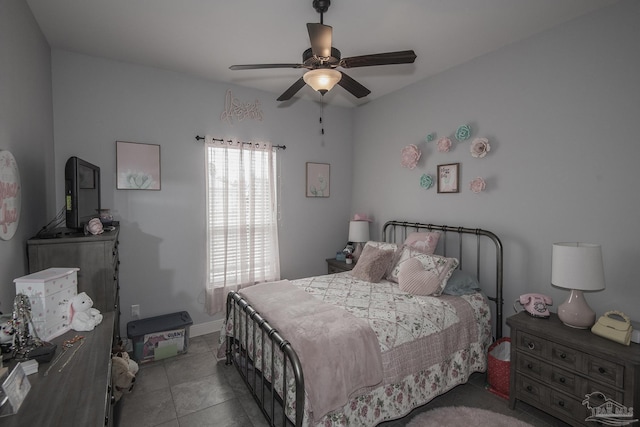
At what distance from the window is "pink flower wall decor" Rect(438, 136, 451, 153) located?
1.97 m

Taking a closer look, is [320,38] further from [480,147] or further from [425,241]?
[425,241]

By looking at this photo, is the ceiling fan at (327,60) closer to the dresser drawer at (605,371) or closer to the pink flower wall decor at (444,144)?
the pink flower wall decor at (444,144)

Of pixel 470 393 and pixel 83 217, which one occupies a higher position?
pixel 83 217

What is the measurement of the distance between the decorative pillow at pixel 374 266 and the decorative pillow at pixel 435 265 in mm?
106

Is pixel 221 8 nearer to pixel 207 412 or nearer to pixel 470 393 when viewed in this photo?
pixel 207 412

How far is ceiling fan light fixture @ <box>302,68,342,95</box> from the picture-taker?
6.33 feet

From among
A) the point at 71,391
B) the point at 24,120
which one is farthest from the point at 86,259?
the point at 71,391

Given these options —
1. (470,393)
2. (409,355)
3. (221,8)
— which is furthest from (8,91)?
(470,393)

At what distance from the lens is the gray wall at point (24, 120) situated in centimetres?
172

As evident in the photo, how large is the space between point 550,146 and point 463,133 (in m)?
0.76

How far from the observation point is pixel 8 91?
5.80 ft

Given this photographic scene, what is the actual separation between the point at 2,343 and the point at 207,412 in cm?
139

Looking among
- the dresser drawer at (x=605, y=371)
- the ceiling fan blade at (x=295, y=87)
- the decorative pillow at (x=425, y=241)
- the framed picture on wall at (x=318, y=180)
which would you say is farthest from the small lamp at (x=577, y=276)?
the framed picture on wall at (x=318, y=180)

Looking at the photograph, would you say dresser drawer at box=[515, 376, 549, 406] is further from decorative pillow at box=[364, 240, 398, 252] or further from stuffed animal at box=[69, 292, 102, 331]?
stuffed animal at box=[69, 292, 102, 331]
